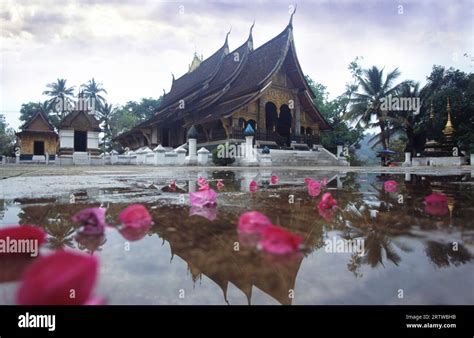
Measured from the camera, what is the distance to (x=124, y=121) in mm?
33594

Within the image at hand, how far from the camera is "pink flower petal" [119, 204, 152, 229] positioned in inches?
42.3

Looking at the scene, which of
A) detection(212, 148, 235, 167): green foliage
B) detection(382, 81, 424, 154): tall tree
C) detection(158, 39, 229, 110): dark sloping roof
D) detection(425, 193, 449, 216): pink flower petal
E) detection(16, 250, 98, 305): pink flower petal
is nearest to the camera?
detection(16, 250, 98, 305): pink flower petal

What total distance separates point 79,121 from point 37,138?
577 centimetres

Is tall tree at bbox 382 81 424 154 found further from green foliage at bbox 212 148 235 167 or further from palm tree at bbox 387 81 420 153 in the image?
green foliage at bbox 212 148 235 167

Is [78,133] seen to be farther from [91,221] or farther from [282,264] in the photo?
[282,264]

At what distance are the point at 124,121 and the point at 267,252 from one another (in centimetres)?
3540

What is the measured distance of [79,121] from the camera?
1914 cm

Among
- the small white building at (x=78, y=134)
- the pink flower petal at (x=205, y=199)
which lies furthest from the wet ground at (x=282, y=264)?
the small white building at (x=78, y=134)

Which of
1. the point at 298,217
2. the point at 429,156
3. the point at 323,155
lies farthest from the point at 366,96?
the point at 298,217

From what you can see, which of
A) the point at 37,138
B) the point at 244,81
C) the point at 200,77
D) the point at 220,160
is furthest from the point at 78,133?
the point at 220,160

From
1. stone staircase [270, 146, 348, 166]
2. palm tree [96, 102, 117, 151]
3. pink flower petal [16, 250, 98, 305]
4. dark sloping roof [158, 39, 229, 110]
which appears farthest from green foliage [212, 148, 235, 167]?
palm tree [96, 102, 117, 151]

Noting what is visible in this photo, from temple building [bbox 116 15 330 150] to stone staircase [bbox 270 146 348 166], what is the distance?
1.51 metres

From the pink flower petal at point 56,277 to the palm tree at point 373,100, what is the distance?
22.8 m
